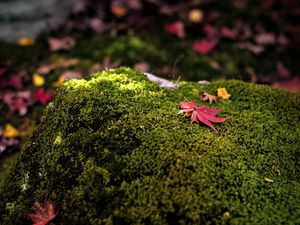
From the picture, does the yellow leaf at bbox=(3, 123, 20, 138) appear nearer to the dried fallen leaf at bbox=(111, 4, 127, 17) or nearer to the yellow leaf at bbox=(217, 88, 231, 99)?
the yellow leaf at bbox=(217, 88, 231, 99)

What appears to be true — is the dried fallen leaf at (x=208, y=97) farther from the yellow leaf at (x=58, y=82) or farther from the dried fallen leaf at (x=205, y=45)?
the dried fallen leaf at (x=205, y=45)

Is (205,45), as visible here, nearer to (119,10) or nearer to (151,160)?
(119,10)

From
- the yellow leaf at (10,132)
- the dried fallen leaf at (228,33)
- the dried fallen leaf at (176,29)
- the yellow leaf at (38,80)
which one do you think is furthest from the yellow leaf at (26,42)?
the dried fallen leaf at (228,33)

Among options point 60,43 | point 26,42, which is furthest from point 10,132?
point 26,42

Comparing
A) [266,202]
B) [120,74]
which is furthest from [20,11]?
[266,202]

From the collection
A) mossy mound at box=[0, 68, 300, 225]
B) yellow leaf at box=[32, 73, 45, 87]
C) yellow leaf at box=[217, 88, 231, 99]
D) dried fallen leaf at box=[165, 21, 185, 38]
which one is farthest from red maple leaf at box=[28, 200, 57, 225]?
dried fallen leaf at box=[165, 21, 185, 38]

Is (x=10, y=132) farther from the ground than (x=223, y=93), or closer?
closer
